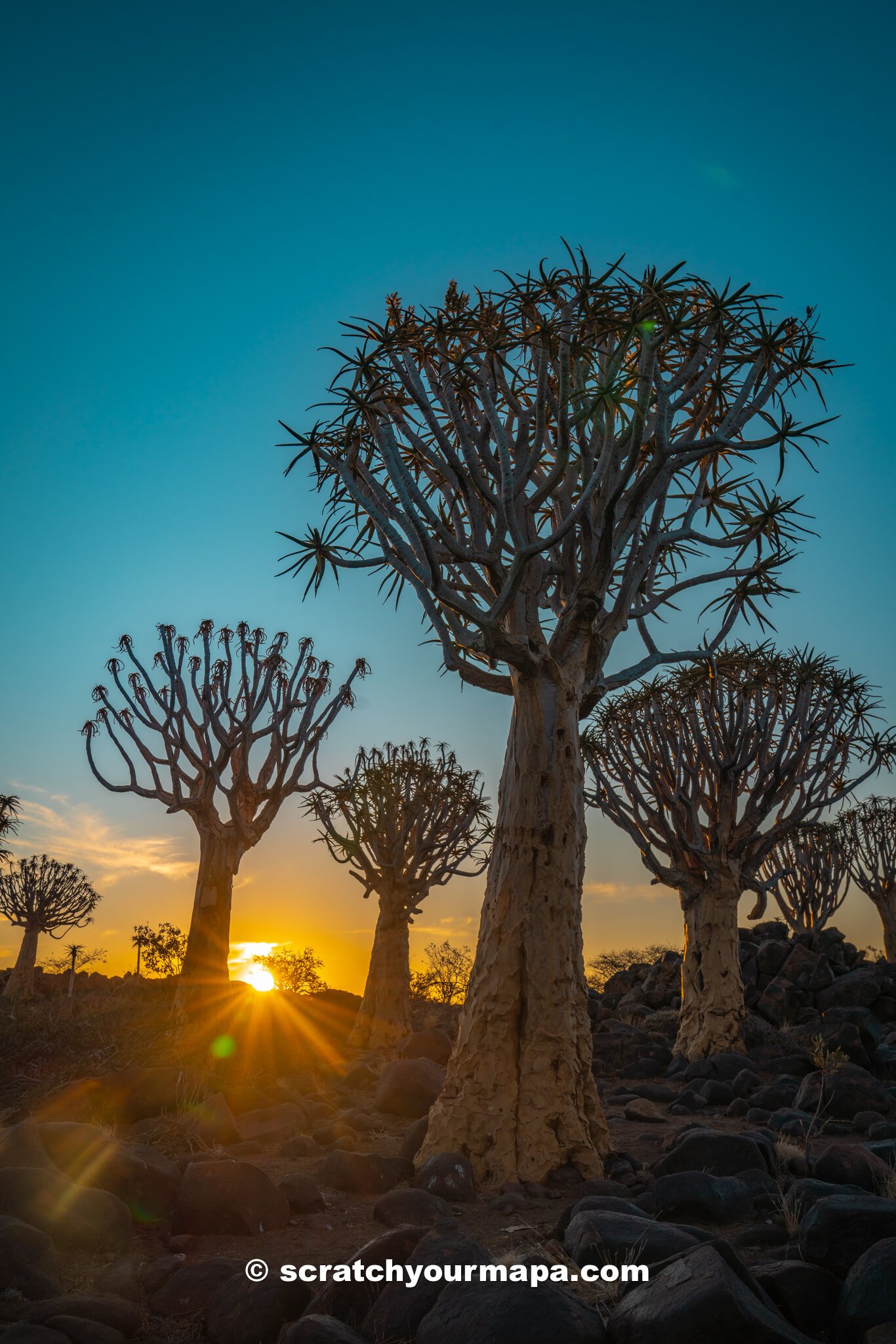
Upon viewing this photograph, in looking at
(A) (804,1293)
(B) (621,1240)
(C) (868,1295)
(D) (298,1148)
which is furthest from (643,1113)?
(C) (868,1295)

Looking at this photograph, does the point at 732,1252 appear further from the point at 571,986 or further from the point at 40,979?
the point at 40,979

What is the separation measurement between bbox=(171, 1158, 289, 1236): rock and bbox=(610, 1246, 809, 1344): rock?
2.80 metres

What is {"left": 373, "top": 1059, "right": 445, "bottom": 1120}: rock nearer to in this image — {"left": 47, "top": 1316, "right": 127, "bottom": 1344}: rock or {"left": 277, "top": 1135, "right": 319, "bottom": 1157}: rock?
{"left": 277, "top": 1135, "right": 319, "bottom": 1157}: rock

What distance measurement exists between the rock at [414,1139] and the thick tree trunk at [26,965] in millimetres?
16420

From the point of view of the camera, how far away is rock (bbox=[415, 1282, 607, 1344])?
9.73 ft

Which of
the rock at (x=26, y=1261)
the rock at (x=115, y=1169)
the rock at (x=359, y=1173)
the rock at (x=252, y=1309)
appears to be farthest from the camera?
the rock at (x=359, y=1173)

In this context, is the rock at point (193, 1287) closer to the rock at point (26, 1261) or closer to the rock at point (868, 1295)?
the rock at point (26, 1261)

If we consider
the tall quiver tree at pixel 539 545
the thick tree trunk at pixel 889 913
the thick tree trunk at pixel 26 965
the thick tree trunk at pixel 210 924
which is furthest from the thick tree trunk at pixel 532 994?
the thick tree trunk at pixel 889 913

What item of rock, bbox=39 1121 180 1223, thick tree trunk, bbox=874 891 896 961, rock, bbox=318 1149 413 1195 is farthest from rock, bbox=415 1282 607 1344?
thick tree trunk, bbox=874 891 896 961

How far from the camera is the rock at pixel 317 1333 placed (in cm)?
317

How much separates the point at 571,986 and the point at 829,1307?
3505 mm

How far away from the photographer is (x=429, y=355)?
7.81m

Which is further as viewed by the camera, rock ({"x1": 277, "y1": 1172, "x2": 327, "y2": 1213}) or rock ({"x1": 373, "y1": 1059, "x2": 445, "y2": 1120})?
rock ({"x1": 373, "y1": 1059, "x2": 445, "y2": 1120})

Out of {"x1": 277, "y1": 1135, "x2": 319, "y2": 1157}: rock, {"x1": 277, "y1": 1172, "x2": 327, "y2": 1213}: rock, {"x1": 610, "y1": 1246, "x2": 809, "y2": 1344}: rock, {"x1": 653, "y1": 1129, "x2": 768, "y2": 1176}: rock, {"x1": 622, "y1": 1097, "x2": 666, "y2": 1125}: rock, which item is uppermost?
{"x1": 610, "y1": 1246, "x2": 809, "y2": 1344}: rock
